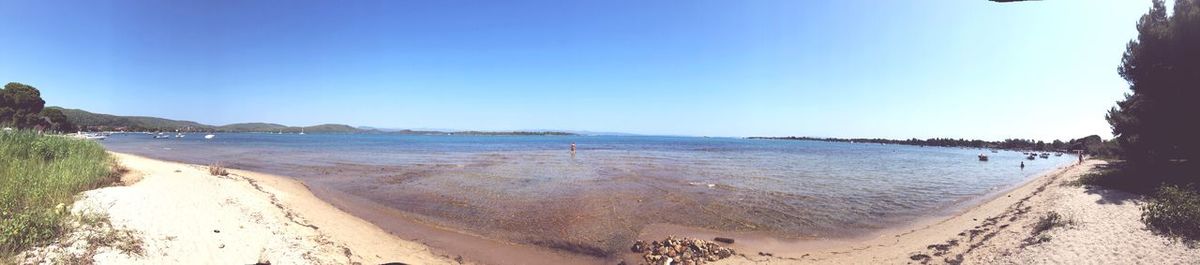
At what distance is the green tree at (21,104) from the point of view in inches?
1671

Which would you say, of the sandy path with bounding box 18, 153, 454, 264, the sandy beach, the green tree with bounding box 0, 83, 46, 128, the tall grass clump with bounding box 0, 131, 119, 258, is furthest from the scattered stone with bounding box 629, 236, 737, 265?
the green tree with bounding box 0, 83, 46, 128

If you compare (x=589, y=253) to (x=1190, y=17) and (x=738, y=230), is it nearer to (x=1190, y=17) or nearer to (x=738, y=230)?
(x=738, y=230)

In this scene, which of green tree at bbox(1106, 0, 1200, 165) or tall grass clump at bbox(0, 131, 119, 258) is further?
green tree at bbox(1106, 0, 1200, 165)

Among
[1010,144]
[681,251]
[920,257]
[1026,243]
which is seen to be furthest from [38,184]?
[1010,144]

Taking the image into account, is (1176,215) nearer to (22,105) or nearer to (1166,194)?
(1166,194)

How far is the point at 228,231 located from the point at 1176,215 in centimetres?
1802

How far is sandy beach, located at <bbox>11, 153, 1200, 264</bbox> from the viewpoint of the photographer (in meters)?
6.99

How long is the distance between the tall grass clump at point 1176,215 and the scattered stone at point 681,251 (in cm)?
795

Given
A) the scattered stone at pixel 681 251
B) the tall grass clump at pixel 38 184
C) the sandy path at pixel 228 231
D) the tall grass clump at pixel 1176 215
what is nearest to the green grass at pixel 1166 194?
the tall grass clump at pixel 1176 215

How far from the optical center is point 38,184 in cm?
777

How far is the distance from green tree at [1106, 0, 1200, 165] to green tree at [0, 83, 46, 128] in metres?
77.6

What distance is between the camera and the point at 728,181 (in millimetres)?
22578

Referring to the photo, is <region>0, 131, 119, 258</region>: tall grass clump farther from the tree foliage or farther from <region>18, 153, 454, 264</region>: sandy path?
the tree foliage

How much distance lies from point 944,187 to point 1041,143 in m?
108
